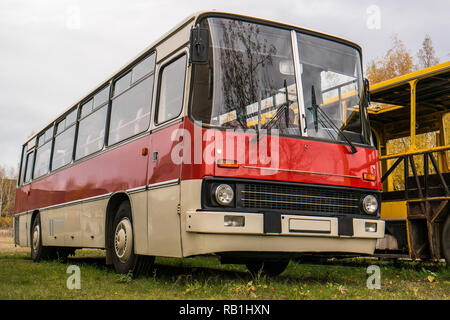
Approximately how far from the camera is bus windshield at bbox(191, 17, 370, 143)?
6.33 m

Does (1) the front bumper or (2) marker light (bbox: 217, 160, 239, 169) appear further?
(2) marker light (bbox: 217, 160, 239, 169)

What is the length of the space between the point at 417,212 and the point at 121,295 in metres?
5.65

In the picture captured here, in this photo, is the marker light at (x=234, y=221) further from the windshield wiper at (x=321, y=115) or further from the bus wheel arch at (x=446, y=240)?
the bus wheel arch at (x=446, y=240)

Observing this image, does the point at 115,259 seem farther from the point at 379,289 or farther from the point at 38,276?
the point at 379,289

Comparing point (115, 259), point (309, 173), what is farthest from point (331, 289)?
point (115, 259)

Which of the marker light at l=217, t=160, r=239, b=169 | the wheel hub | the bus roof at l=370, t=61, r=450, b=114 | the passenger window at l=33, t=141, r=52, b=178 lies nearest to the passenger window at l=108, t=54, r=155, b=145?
the wheel hub

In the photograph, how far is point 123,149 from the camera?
8.16 meters

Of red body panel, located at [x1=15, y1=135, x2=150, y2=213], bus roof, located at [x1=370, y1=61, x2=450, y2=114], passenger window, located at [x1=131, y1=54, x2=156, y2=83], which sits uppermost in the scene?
bus roof, located at [x1=370, y1=61, x2=450, y2=114]

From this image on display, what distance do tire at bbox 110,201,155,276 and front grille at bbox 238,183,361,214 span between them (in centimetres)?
207

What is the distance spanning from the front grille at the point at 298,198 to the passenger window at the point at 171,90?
1.33 metres

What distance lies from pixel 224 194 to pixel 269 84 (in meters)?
1.55

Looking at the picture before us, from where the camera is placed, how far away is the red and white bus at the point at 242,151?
6.09 metres

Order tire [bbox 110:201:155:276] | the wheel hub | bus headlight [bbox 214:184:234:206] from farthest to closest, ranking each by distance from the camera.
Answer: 1. the wheel hub
2. tire [bbox 110:201:155:276]
3. bus headlight [bbox 214:184:234:206]

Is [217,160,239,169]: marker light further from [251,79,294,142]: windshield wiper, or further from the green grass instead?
the green grass
